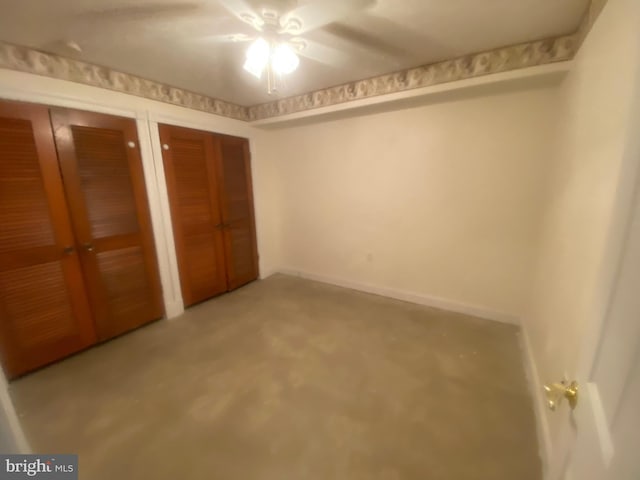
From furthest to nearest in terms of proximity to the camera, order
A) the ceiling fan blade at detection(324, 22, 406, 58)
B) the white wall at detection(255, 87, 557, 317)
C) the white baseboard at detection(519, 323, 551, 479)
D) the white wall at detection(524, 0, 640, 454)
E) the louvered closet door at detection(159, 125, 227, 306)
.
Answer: the louvered closet door at detection(159, 125, 227, 306)
the white wall at detection(255, 87, 557, 317)
the ceiling fan blade at detection(324, 22, 406, 58)
the white baseboard at detection(519, 323, 551, 479)
the white wall at detection(524, 0, 640, 454)

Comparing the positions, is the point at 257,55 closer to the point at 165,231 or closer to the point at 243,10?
the point at 243,10

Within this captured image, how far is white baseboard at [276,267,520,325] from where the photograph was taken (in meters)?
2.51

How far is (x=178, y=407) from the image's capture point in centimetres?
162

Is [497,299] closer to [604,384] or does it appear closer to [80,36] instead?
[604,384]

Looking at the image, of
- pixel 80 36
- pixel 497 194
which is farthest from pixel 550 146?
pixel 80 36

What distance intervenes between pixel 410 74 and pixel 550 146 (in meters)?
1.29

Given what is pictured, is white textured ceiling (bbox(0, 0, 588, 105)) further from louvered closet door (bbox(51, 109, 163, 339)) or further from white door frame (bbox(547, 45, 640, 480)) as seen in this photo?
white door frame (bbox(547, 45, 640, 480))

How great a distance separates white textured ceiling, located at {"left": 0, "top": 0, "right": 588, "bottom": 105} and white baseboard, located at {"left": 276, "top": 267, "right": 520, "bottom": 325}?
2.23m

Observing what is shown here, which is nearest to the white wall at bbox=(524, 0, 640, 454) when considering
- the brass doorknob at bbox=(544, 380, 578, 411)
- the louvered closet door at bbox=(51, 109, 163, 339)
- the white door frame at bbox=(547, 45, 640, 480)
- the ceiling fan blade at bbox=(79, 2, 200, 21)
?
the white door frame at bbox=(547, 45, 640, 480)

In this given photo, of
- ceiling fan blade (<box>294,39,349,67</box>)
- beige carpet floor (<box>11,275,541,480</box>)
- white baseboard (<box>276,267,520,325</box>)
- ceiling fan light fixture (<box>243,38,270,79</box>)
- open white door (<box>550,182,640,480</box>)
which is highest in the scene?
ceiling fan blade (<box>294,39,349,67</box>)

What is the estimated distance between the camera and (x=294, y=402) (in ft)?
5.38

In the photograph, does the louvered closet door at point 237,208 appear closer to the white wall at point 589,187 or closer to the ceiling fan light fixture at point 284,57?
the ceiling fan light fixture at point 284,57

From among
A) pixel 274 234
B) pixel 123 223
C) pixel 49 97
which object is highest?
pixel 49 97

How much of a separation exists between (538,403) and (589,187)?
1249mm
